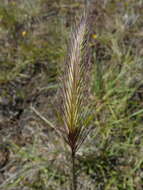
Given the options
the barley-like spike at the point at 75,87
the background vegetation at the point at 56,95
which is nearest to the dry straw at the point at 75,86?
the barley-like spike at the point at 75,87

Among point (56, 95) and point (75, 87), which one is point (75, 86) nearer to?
point (75, 87)

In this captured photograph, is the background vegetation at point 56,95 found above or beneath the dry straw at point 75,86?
beneath

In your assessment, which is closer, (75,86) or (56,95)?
(75,86)

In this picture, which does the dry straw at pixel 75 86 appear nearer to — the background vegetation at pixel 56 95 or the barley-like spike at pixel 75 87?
the barley-like spike at pixel 75 87

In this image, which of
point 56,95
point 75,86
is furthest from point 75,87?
point 56,95

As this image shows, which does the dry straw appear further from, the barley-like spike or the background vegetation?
the background vegetation

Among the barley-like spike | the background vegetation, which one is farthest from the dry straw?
the background vegetation

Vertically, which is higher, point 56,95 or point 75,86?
point 75,86

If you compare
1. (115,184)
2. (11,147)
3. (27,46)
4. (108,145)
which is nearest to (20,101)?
(11,147)

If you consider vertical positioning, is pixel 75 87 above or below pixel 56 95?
above

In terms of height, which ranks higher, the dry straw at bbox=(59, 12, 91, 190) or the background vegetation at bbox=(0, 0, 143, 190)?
the dry straw at bbox=(59, 12, 91, 190)
